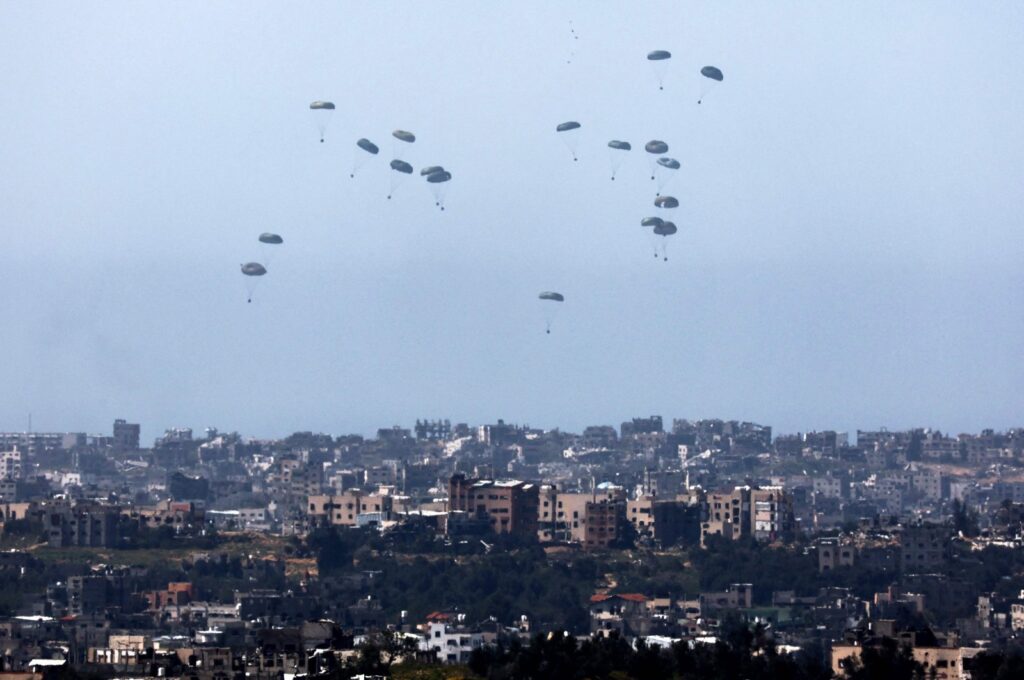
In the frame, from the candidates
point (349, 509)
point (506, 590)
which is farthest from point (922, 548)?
point (349, 509)

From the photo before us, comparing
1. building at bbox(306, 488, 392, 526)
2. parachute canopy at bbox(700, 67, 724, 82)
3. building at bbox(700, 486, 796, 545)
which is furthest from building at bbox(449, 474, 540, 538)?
parachute canopy at bbox(700, 67, 724, 82)

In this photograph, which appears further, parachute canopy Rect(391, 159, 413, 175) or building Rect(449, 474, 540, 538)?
building Rect(449, 474, 540, 538)

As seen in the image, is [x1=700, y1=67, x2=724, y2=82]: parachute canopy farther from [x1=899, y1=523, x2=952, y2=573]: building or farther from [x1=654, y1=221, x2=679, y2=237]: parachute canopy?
[x1=899, y1=523, x2=952, y2=573]: building

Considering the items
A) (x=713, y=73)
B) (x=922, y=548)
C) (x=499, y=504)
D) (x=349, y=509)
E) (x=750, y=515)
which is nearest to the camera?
(x=713, y=73)

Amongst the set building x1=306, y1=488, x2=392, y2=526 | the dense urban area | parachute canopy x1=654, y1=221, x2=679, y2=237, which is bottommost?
the dense urban area

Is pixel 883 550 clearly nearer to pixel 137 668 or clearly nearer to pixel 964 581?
pixel 964 581

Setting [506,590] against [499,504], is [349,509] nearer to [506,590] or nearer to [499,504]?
[499,504]

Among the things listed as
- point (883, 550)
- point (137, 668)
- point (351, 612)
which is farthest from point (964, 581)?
point (137, 668)

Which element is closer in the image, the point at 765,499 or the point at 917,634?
the point at 917,634
